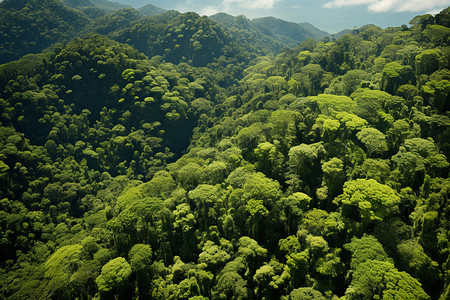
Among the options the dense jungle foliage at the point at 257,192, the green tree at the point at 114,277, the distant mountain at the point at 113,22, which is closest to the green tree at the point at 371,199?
the dense jungle foliage at the point at 257,192

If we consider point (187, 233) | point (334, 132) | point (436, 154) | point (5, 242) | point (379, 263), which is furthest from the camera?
point (5, 242)

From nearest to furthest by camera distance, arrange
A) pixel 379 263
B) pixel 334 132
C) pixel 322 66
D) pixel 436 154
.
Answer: pixel 379 263
pixel 436 154
pixel 334 132
pixel 322 66

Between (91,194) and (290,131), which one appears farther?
(91,194)

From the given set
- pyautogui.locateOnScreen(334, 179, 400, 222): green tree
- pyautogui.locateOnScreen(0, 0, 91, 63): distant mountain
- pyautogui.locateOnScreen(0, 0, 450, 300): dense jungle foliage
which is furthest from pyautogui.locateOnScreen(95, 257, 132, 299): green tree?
pyautogui.locateOnScreen(0, 0, 91, 63): distant mountain

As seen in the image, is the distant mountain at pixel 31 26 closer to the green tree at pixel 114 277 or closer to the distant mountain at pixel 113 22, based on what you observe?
the distant mountain at pixel 113 22

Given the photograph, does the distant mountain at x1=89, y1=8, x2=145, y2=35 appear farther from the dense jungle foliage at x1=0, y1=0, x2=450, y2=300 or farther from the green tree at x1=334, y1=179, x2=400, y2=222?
the green tree at x1=334, y1=179, x2=400, y2=222

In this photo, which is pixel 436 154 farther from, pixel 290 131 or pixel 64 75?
pixel 64 75

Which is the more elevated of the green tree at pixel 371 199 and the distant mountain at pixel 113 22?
the distant mountain at pixel 113 22

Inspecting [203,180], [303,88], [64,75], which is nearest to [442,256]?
[203,180]

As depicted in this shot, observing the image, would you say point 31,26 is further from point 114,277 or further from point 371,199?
point 371,199
